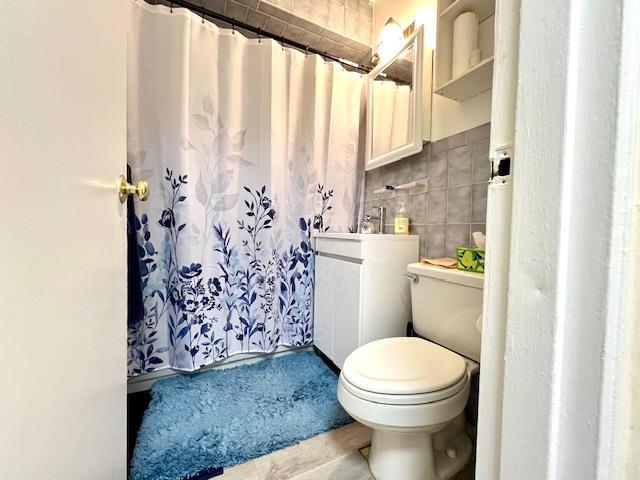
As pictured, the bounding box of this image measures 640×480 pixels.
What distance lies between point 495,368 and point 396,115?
1494 mm

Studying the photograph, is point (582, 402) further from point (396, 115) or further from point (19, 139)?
point (396, 115)

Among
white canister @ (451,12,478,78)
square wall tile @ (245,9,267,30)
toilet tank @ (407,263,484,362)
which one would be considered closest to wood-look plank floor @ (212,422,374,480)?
toilet tank @ (407,263,484,362)

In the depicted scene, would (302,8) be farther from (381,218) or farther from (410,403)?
(410,403)

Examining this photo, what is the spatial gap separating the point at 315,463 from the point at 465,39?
1752 mm

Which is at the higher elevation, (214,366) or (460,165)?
(460,165)

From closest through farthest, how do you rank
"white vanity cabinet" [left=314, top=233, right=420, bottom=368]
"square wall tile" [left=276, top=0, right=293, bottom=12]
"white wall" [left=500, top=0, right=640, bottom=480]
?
"white wall" [left=500, top=0, right=640, bottom=480] → "white vanity cabinet" [left=314, top=233, right=420, bottom=368] → "square wall tile" [left=276, top=0, right=293, bottom=12]

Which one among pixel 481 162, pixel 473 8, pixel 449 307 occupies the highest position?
pixel 473 8

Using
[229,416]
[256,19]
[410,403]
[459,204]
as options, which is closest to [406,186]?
[459,204]

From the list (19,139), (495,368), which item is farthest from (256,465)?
(19,139)

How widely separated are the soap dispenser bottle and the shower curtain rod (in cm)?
105

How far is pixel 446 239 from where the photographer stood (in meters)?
1.25

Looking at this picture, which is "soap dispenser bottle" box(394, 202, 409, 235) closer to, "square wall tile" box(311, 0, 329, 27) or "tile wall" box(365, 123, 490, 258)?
"tile wall" box(365, 123, 490, 258)

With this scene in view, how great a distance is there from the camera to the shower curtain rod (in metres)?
1.34

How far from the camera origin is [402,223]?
142 cm
